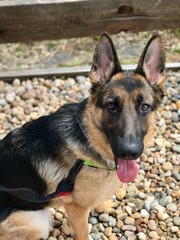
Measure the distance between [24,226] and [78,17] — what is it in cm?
254

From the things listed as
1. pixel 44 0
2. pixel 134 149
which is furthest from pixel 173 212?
pixel 44 0

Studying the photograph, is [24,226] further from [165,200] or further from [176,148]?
[176,148]

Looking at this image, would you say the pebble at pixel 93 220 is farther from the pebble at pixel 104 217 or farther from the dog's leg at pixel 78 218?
the dog's leg at pixel 78 218

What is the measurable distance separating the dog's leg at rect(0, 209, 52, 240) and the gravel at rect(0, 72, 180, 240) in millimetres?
469

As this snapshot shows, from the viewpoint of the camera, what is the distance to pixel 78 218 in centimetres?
387

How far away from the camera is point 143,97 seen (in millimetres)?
3436

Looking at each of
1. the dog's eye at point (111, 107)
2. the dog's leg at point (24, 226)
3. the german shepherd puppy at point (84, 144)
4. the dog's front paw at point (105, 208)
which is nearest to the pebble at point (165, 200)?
the dog's front paw at point (105, 208)

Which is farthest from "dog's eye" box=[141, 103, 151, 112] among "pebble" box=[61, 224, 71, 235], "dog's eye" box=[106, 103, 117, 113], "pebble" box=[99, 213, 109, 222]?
"pebble" box=[61, 224, 71, 235]

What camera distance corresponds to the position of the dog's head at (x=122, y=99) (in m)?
3.34

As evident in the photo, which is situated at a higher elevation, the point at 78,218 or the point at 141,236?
the point at 78,218

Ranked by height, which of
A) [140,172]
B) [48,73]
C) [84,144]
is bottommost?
[140,172]

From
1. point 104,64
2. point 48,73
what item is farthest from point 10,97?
point 104,64

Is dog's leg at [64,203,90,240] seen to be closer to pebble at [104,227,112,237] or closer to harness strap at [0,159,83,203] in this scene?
harness strap at [0,159,83,203]

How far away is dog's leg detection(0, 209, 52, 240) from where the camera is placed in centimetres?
368
